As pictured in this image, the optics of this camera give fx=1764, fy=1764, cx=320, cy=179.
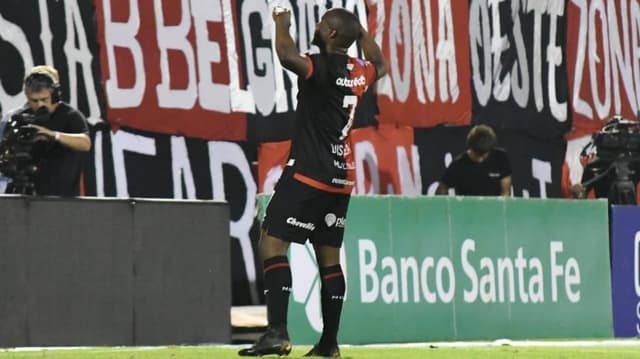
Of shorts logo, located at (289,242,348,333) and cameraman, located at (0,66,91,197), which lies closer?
cameraman, located at (0,66,91,197)

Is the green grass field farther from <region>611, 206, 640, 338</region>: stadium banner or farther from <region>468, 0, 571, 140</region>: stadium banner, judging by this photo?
<region>468, 0, 571, 140</region>: stadium banner

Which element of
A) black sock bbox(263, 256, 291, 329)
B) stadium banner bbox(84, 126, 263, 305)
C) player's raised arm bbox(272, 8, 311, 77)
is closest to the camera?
player's raised arm bbox(272, 8, 311, 77)

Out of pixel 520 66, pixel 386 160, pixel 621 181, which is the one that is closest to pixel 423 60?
pixel 386 160

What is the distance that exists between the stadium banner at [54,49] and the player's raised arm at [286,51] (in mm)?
5854

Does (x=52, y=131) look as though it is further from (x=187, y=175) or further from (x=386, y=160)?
(x=386, y=160)

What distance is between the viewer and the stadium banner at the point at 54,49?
15.0 m

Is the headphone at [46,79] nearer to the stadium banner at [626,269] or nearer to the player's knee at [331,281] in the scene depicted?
the player's knee at [331,281]

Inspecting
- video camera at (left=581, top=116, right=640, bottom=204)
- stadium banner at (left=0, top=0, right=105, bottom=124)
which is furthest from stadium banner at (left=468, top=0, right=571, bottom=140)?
stadium banner at (left=0, top=0, right=105, bottom=124)

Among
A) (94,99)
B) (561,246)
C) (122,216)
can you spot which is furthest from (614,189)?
(122,216)

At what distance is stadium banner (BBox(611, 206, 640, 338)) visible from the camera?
1630 centimetres

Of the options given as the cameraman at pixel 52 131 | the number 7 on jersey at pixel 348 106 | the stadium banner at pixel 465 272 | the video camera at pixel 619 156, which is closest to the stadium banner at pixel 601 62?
the video camera at pixel 619 156

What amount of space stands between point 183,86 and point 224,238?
3505 millimetres

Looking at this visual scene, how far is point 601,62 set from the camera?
2092cm

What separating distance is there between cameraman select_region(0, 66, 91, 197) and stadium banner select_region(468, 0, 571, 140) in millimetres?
7410
